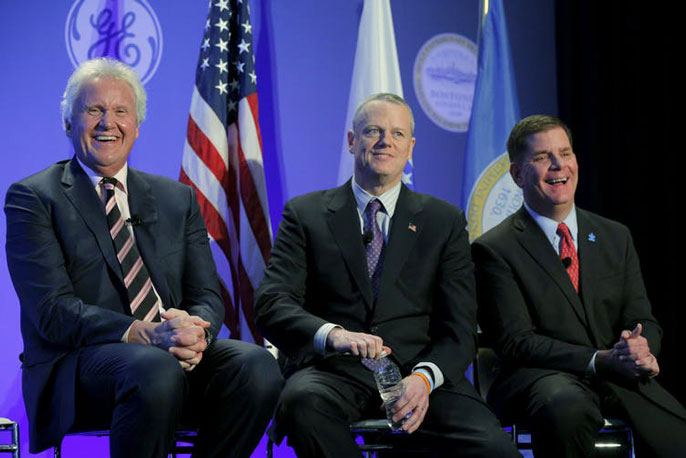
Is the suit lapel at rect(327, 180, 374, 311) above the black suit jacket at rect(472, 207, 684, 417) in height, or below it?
above

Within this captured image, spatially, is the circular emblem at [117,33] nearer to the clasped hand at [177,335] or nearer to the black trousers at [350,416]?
the clasped hand at [177,335]

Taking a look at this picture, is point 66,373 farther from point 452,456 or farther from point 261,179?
point 261,179

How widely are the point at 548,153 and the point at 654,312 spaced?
1.89 meters

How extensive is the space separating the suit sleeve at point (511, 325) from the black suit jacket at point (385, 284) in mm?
137

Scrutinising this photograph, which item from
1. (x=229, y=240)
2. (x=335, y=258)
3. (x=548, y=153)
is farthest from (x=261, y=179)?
(x=548, y=153)

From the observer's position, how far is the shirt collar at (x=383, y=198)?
134 inches

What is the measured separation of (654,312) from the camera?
4.96 metres

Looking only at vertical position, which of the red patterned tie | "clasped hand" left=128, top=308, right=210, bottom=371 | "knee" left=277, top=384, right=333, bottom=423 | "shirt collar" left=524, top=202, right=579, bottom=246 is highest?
"shirt collar" left=524, top=202, right=579, bottom=246

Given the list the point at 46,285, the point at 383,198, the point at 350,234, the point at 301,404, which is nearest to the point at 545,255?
the point at 383,198

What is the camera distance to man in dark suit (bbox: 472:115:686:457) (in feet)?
9.85

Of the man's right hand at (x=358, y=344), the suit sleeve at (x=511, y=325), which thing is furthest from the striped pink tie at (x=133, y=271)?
the suit sleeve at (x=511, y=325)

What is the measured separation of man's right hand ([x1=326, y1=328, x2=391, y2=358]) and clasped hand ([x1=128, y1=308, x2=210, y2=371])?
0.46 m

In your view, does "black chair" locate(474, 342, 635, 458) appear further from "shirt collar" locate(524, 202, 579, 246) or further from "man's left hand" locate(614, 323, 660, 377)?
"shirt collar" locate(524, 202, 579, 246)

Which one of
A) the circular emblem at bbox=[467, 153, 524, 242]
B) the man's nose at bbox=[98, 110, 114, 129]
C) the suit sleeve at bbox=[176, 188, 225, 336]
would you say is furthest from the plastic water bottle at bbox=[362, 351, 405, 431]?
the circular emblem at bbox=[467, 153, 524, 242]
